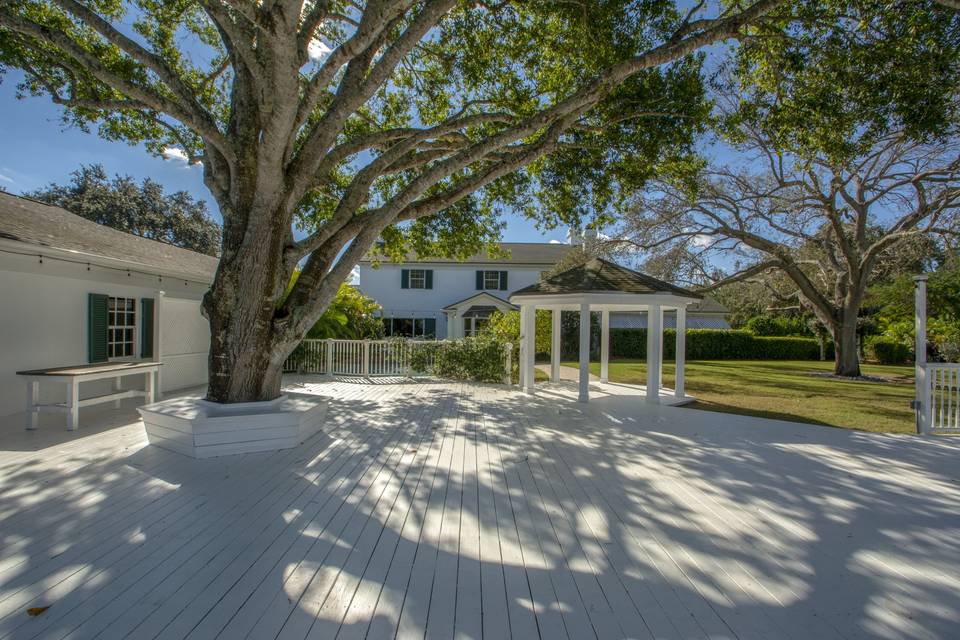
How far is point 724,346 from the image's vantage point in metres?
24.3

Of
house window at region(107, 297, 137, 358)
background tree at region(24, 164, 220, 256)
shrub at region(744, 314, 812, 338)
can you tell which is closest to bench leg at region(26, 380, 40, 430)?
house window at region(107, 297, 137, 358)

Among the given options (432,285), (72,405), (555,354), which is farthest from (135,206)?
(555,354)

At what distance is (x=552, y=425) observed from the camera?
731 centimetres

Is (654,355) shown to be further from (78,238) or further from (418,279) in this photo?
(418,279)

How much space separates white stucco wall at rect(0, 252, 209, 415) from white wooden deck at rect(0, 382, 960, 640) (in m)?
1.75

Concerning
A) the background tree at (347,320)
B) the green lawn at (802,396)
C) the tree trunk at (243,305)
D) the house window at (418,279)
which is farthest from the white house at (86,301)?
the green lawn at (802,396)

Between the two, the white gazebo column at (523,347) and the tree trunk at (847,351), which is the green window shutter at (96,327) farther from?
the tree trunk at (847,351)

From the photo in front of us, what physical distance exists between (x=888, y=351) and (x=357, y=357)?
26.6 metres

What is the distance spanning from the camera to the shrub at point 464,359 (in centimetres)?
1211

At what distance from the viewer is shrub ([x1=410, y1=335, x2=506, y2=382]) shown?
12.1 m

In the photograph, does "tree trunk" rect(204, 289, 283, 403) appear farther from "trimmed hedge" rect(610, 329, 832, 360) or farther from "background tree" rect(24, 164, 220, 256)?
"background tree" rect(24, 164, 220, 256)

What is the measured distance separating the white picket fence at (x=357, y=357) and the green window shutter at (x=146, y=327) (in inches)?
151

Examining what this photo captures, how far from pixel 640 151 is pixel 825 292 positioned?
17638 mm

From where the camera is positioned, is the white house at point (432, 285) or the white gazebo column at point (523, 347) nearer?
the white gazebo column at point (523, 347)
